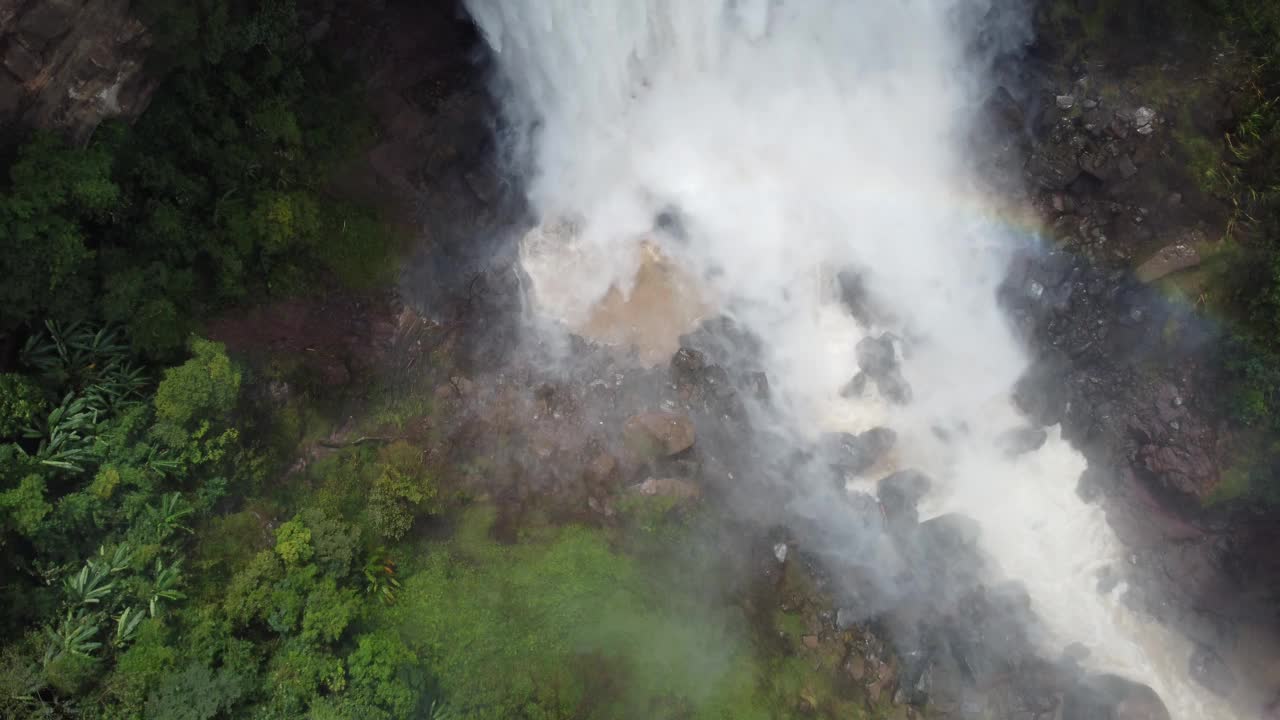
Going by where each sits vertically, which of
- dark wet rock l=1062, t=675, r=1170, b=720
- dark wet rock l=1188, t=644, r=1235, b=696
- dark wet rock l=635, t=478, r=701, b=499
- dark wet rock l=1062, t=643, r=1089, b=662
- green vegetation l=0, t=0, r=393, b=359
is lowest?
dark wet rock l=1188, t=644, r=1235, b=696

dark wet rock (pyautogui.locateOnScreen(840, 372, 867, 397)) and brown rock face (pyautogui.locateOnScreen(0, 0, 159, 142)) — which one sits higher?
brown rock face (pyautogui.locateOnScreen(0, 0, 159, 142))

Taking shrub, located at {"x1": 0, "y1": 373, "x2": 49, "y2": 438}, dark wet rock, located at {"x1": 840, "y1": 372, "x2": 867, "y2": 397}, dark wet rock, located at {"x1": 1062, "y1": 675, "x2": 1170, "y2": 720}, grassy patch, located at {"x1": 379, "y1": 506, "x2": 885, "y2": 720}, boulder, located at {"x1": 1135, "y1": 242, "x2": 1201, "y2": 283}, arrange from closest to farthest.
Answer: shrub, located at {"x1": 0, "y1": 373, "x2": 49, "y2": 438} → grassy patch, located at {"x1": 379, "y1": 506, "x2": 885, "y2": 720} → dark wet rock, located at {"x1": 1062, "y1": 675, "x2": 1170, "y2": 720} → boulder, located at {"x1": 1135, "y1": 242, "x2": 1201, "y2": 283} → dark wet rock, located at {"x1": 840, "y1": 372, "x2": 867, "y2": 397}

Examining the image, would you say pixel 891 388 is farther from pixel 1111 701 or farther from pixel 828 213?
pixel 1111 701

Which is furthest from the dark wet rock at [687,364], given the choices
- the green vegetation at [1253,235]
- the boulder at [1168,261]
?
the green vegetation at [1253,235]

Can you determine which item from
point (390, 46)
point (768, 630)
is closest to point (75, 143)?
point (390, 46)

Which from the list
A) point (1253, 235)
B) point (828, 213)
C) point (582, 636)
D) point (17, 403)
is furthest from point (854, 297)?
point (17, 403)

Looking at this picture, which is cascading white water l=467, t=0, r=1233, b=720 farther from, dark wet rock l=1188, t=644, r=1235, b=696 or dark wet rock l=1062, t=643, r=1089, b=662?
dark wet rock l=1188, t=644, r=1235, b=696

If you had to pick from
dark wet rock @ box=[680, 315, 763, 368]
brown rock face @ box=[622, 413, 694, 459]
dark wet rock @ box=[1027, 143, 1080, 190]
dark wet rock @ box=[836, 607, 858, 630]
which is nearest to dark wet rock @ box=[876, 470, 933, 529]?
dark wet rock @ box=[836, 607, 858, 630]

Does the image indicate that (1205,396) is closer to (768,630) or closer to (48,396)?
(768,630)
